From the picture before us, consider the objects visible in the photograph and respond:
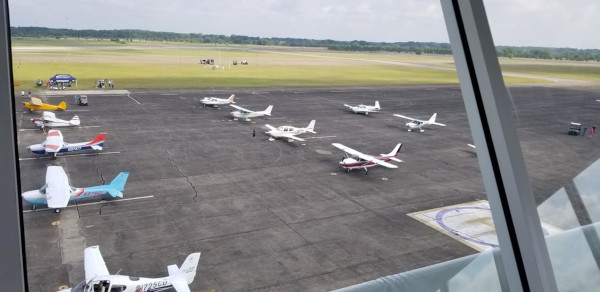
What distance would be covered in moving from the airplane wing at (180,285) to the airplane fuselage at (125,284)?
0.14 metres


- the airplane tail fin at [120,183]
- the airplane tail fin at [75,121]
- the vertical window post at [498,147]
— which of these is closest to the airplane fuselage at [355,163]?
the airplane tail fin at [120,183]

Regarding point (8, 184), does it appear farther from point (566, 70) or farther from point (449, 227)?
point (449, 227)

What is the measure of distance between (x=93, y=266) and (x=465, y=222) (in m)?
6.37

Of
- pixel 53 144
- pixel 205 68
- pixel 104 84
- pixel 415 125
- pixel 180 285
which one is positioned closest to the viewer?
pixel 180 285

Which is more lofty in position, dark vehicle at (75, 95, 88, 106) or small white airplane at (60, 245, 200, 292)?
dark vehicle at (75, 95, 88, 106)

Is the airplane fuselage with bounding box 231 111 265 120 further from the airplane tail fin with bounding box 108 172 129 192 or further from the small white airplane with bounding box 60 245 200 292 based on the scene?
the small white airplane with bounding box 60 245 200 292

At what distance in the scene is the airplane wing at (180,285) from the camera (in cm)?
514

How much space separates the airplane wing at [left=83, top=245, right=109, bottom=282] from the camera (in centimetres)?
512

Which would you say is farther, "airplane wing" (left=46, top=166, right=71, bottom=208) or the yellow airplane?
the yellow airplane

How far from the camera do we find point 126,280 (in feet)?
16.7

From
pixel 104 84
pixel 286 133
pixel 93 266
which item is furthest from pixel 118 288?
pixel 104 84

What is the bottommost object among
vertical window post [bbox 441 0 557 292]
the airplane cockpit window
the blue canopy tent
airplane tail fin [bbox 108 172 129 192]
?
the airplane cockpit window

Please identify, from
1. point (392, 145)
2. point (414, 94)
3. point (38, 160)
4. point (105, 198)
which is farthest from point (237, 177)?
point (414, 94)

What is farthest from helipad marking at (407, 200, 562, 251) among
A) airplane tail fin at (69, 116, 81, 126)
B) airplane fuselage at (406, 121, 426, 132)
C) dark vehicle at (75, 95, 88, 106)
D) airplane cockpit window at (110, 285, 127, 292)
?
dark vehicle at (75, 95, 88, 106)
